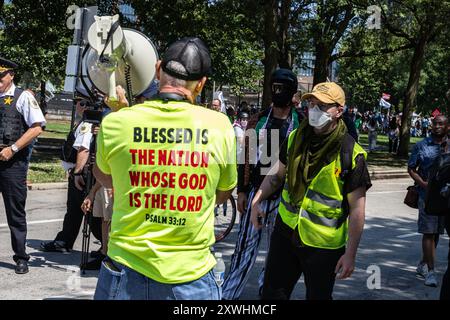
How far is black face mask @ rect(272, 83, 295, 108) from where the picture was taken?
5.39 m

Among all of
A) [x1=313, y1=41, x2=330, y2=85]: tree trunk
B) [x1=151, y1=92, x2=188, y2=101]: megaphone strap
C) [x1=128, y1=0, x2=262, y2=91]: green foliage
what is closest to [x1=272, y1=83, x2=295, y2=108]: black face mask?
[x1=151, y1=92, x2=188, y2=101]: megaphone strap

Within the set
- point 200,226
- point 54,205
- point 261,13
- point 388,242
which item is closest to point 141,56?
point 200,226

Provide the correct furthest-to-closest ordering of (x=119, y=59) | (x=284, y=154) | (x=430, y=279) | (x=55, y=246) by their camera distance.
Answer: (x=55, y=246) < (x=430, y=279) < (x=284, y=154) < (x=119, y=59)

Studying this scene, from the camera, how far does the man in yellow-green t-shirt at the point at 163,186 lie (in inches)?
109

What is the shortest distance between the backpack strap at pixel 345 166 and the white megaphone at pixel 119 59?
125cm

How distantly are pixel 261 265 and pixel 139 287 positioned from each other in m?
4.63

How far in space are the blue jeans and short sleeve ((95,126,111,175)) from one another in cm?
40

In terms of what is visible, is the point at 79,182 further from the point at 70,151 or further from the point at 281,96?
the point at 281,96

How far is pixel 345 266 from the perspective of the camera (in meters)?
3.84

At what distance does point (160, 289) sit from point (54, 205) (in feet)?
28.1

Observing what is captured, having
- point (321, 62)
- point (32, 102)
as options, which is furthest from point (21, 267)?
point (321, 62)

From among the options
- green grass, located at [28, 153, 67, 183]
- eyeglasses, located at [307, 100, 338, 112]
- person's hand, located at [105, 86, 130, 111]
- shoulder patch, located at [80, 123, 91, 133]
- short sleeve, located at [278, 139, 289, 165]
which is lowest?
green grass, located at [28, 153, 67, 183]

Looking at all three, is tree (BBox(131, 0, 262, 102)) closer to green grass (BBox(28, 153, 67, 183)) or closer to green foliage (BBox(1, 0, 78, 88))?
green foliage (BBox(1, 0, 78, 88))

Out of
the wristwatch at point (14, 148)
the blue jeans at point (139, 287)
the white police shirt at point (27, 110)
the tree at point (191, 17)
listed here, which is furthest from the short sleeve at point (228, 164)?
the tree at point (191, 17)
